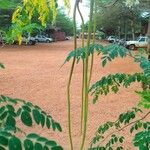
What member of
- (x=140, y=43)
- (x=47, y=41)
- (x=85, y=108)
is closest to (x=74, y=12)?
(x=85, y=108)

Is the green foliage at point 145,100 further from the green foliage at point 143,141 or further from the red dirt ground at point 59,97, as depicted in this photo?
the red dirt ground at point 59,97

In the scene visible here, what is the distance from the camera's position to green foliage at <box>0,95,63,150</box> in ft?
3.93

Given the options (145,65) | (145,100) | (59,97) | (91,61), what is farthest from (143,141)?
(59,97)

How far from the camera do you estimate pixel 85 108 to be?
1.99 m

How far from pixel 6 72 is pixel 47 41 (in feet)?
119

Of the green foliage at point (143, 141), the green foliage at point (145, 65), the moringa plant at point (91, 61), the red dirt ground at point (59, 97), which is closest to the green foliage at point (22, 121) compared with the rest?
the moringa plant at point (91, 61)

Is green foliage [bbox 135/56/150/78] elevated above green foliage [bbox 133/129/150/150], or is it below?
above

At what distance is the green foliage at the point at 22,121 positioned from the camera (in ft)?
3.93

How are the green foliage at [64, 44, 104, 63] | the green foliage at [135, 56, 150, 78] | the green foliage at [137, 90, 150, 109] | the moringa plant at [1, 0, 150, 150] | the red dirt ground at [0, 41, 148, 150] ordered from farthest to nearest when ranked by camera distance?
the red dirt ground at [0, 41, 148, 150]
the green foliage at [64, 44, 104, 63]
the green foliage at [135, 56, 150, 78]
the green foliage at [137, 90, 150, 109]
the moringa plant at [1, 0, 150, 150]

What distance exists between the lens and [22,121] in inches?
61.6

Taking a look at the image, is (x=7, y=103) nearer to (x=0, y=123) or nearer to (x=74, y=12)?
(x=0, y=123)

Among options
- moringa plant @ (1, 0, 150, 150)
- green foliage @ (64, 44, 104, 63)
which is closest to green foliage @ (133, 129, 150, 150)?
moringa plant @ (1, 0, 150, 150)

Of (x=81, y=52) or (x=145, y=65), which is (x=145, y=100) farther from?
(x=81, y=52)

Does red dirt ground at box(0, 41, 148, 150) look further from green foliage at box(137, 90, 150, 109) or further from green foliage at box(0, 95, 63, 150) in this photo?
green foliage at box(0, 95, 63, 150)
